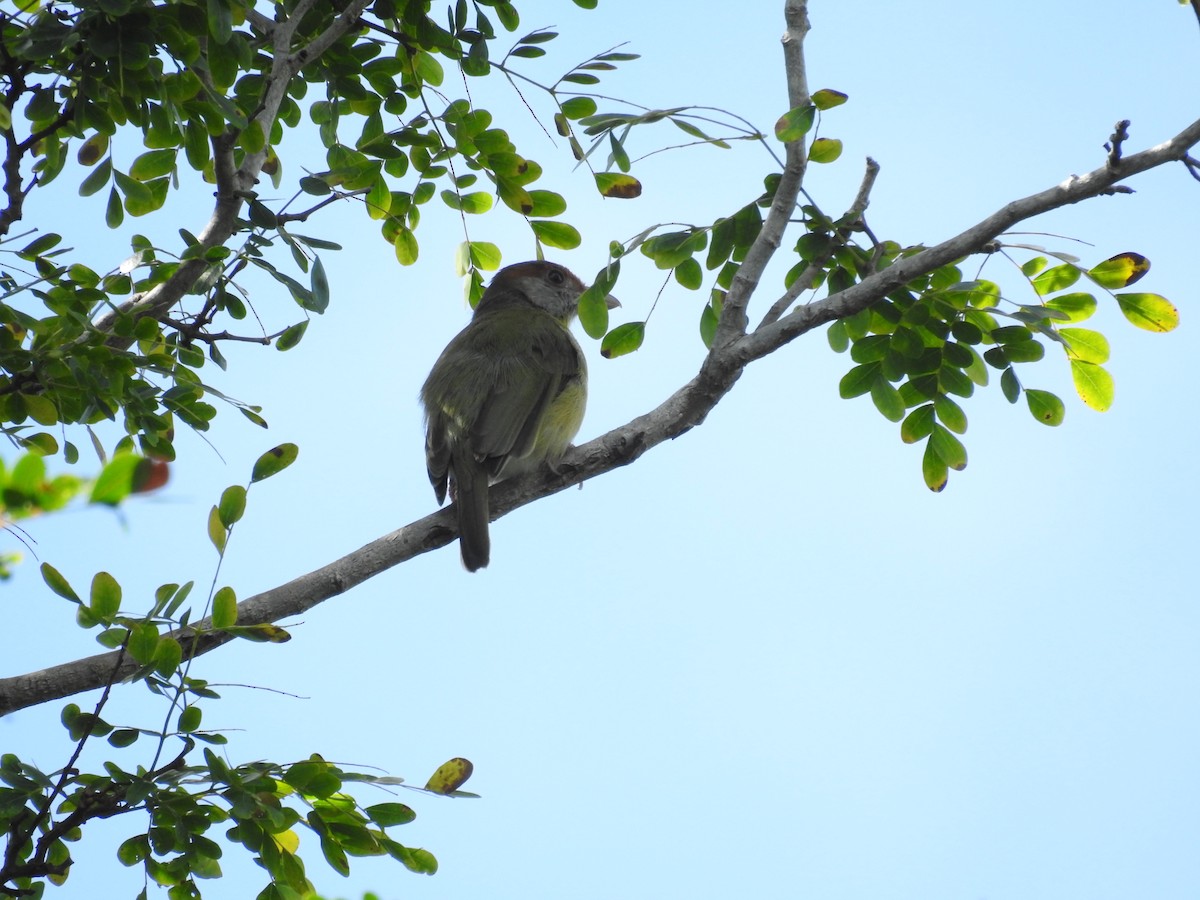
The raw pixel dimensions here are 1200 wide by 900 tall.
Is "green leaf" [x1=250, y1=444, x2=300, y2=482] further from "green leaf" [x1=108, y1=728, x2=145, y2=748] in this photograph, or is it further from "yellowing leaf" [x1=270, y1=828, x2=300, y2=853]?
"yellowing leaf" [x1=270, y1=828, x2=300, y2=853]

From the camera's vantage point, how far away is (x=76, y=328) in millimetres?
3736

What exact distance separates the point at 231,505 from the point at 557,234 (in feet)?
7.66

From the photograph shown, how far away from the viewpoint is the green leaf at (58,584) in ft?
11.3

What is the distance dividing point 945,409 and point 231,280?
3.03 meters

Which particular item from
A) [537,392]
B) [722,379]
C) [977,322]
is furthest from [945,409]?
[537,392]

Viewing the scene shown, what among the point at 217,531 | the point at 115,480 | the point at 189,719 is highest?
the point at 217,531

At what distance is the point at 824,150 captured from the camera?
4.61m

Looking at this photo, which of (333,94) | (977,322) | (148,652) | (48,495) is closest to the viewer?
(48,495)

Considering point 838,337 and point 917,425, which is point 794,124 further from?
point 917,425

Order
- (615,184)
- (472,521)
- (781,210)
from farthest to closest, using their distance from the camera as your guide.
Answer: (472,521) < (615,184) < (781,210)

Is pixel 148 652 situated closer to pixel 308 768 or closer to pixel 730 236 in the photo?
pixel 308 768

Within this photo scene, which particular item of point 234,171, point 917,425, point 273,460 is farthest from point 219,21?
point 917,425

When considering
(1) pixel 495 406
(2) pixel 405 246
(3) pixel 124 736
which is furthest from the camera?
(1) pixel 495 406

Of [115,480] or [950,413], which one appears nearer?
[115,480]
